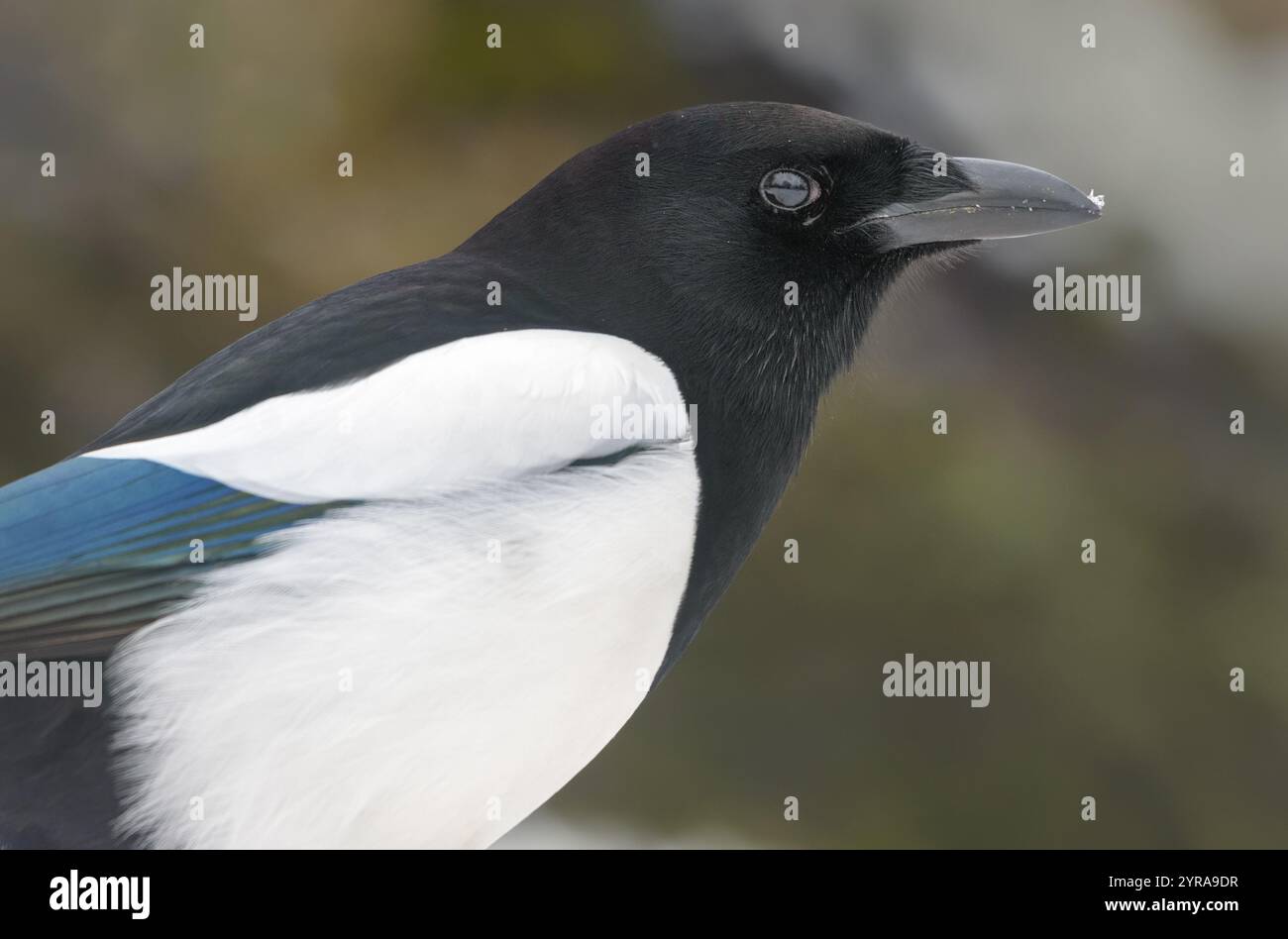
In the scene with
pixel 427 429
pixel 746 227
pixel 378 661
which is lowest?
pixel 378 661

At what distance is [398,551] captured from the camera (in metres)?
0.98

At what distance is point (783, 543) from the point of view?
6.21 feet

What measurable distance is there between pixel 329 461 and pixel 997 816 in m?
1.11

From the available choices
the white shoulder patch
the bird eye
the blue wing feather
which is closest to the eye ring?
the bird eye

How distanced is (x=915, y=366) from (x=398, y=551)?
3.64 feet

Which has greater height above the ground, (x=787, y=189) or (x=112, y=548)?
(x=787, y=189)

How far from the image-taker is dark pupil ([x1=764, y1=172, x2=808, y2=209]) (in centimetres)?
112

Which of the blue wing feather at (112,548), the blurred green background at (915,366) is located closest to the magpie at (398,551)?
the blue wing feather at (112,548)

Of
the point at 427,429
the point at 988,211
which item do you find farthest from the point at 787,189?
the point at 427,429

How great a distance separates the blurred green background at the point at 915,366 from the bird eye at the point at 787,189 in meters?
0.77

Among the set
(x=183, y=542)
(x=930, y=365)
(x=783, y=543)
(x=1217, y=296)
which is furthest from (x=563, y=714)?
(x=1217, y=296)

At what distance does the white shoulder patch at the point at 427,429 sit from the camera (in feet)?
3.22

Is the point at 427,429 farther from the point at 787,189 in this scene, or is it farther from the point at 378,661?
the point at 787,189

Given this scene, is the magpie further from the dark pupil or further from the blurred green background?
the blurred green background
